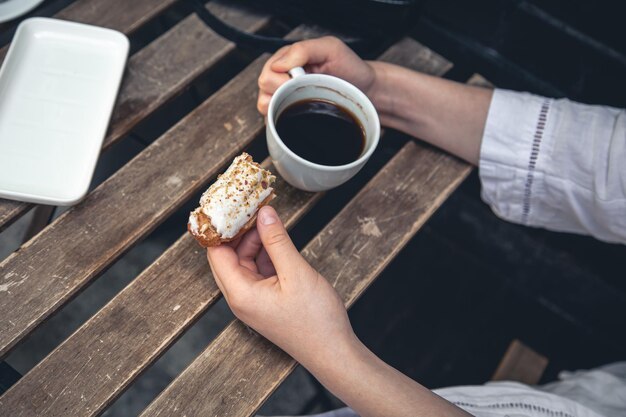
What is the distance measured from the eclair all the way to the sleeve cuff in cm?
46

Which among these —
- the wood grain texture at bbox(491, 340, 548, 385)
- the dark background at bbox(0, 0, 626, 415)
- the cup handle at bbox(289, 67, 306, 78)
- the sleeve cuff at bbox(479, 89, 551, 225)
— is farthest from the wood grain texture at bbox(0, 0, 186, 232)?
the wood grain texture at bbox(491, 340, 548, 385)

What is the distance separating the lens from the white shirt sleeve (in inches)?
35.2

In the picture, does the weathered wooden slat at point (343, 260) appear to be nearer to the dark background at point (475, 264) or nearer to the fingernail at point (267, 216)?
the fingernail at point (267, 216)

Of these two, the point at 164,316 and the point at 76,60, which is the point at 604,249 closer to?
the point at 164,316

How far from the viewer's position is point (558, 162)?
3.04 ft

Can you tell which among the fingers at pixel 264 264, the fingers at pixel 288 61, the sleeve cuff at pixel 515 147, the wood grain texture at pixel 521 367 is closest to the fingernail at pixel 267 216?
the fingers at pixel 264 264

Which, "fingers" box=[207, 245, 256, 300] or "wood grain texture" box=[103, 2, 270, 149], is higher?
"wood grain texture" box=[103, 2, 270, 149]

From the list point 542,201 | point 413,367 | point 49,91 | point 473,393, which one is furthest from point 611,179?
point 49,91

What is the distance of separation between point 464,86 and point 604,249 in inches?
25.9

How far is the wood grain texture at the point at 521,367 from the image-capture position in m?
1.31

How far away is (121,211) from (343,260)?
0.37 m

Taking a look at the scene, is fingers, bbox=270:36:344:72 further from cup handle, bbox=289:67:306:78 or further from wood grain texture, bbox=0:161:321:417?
wood grain texture, bbox=0:161:321:417

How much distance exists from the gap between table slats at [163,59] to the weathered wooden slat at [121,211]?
0.07 m

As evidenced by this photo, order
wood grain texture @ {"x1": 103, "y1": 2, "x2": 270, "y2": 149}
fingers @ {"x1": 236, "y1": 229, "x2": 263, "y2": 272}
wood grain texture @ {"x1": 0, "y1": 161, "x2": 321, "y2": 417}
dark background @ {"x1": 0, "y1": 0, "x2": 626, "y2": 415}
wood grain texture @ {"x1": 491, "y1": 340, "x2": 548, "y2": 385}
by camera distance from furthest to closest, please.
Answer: wood grain texture @ {"x1": 491, "y1": 340, "x2": 548, "y2": 385} < dark background @ {"x1": 0, "y1": 0, "x2": 626, "y2": 415} < wood grain texture @ {"x1": 103, "y1": 2, "x2": 270, "y2": 149} < fingers @ {"x1": 236, "y1": 229, "x2": 263, "y2": 272} < wood grain texture @ {"x1": 0, "y1": 161, "x2": 321, "y2": 417}
